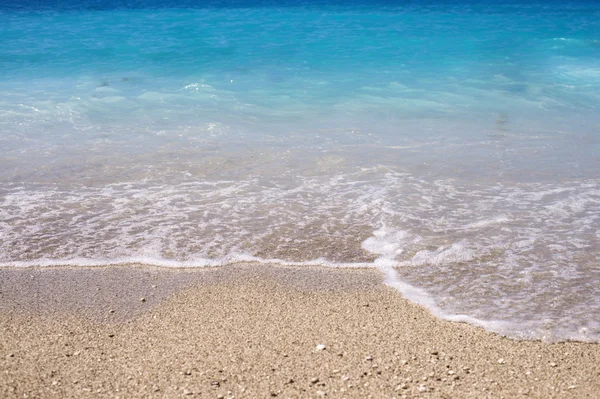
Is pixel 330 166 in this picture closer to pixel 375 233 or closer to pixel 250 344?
pixel 375 233

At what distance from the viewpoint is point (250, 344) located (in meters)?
3.77

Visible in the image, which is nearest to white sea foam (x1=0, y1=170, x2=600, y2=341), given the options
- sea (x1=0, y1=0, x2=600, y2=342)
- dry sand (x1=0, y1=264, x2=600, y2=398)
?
sea (x1=0, y1=0, x2=600, y2=342)

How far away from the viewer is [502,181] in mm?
6969

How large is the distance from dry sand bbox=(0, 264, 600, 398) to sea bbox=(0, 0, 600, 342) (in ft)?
0.82

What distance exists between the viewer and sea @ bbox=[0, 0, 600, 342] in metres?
5.01

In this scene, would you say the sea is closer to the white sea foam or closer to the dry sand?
the white sea foam

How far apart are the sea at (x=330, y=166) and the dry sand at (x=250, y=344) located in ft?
0.82

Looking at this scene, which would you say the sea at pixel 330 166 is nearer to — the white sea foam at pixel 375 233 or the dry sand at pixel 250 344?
the white sea foam at pixel 375 233

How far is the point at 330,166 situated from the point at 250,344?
13.3ft

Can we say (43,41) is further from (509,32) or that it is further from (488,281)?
(488,281)

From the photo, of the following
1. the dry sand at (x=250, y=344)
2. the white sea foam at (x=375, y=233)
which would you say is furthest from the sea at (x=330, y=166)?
the dry sand at (x=250, y=344)

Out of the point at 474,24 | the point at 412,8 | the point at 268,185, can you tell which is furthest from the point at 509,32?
the point at 268,185

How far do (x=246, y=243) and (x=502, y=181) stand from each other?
3.25 metres

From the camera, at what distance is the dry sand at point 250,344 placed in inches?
131
